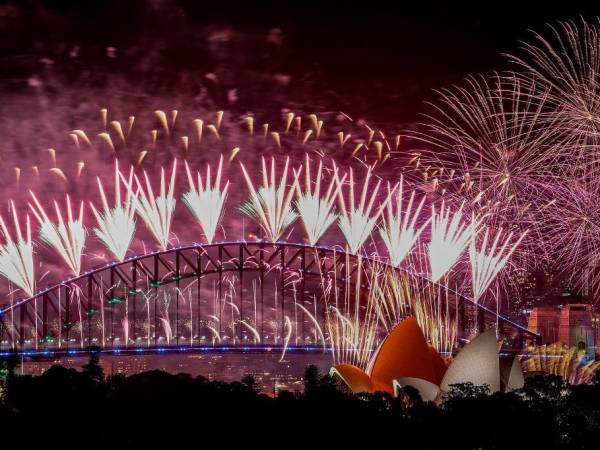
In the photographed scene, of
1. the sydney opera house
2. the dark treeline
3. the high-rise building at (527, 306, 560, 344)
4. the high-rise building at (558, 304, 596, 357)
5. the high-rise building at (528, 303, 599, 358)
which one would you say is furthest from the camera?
the high-rise building at (527, 306, 560, 344)

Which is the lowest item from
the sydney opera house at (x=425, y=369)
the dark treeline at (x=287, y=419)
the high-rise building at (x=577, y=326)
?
the dark treeline at (x=287, y=419)

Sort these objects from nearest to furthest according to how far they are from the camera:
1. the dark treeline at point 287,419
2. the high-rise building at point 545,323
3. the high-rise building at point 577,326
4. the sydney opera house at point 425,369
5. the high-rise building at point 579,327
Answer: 1. the dark treeline at point 287,419
2. the sydney opera house at point 425,369
3. the high-rise building at point 579,327
4. the high-rise building at point 577,326
5. the high-rise building at point 545,323

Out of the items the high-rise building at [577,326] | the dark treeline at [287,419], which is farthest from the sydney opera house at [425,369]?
the high-rise building at [577,326]

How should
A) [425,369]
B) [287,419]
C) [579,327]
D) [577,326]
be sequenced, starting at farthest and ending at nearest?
1. [577,326]
2. [579,327]
3. [425,369]
4. [287,419]

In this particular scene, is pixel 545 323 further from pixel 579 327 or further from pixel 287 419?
pixel 287 419

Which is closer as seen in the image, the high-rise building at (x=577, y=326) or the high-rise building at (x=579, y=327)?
the high-rise building at (x=579, y=327)

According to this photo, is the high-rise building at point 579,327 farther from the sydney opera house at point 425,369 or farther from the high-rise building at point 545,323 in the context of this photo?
the sydney opera house at point 425,369

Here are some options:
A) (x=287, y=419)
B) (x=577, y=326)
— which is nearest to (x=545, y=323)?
(x=577, y=326)

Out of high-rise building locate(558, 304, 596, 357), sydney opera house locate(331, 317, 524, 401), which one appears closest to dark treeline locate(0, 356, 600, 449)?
sydney opera house locate(331, 317, 524, 401)

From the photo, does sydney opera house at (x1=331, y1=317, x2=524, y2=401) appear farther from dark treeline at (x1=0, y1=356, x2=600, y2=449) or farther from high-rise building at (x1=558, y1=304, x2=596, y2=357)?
Result: high-rise building at (x1=558, y1=304, x2=596, y2=357)
